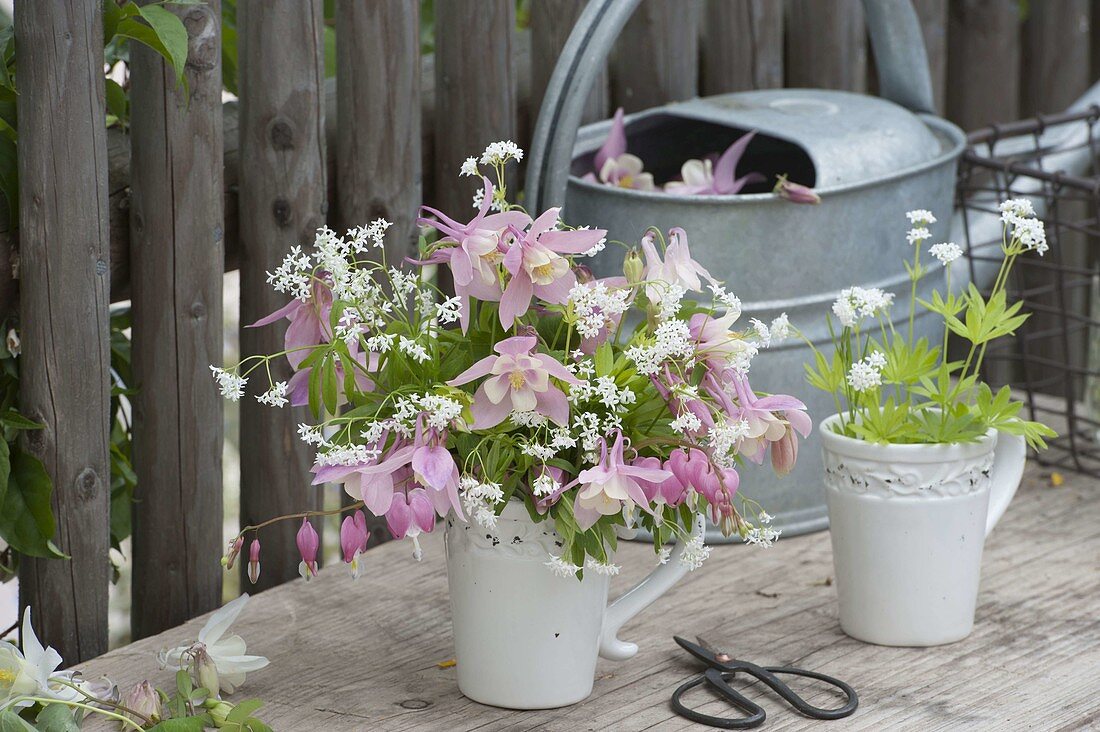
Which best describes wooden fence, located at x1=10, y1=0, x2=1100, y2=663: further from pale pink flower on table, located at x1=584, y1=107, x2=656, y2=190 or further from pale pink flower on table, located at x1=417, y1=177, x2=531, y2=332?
pale pink flower on table, located at x1=417, y1=177, x2=531, y2=332

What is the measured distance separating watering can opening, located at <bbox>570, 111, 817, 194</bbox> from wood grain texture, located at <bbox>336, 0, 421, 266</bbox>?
277mm

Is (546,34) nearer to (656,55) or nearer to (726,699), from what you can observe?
(656,55)

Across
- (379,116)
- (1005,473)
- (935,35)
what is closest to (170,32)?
(379,116)

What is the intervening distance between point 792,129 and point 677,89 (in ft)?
1.07

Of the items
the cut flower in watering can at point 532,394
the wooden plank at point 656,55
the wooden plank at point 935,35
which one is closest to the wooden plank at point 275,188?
the cut flower in watering can at point 532,394

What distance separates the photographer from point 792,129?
137 centimetres

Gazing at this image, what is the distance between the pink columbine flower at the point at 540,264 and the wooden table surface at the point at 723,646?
1.07 ft

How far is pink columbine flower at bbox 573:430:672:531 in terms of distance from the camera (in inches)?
34.0

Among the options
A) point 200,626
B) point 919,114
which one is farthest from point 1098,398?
point 200,626

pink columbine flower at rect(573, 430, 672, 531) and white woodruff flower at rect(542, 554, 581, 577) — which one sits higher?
pink columbine flower at rect(573, 430, 672, 531)

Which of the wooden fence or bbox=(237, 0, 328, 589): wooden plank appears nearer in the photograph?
the wooden fence

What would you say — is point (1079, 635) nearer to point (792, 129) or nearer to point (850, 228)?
point (850, 228)

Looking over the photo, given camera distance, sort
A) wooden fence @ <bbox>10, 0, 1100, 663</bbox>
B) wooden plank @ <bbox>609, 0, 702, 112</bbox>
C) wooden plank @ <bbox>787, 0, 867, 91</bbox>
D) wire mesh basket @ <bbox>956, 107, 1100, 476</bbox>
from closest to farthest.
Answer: wooden fence @ <bbox>10, 0, 1100, 663</bbox> < wire mesh basket @ <bbox>956, 107, 1100, 476</bbox> < wooden plank @ <bbox>609, 0, 702, 112</bbox> < wooden plank @ <bbox>787, 0, 867, 91</bbox>

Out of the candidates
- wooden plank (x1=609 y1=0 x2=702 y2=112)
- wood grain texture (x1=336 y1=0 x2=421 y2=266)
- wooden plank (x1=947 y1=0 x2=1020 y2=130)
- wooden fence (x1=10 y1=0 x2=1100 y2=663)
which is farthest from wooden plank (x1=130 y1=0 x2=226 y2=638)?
wooden plank (x1=947 y1=0 x2=1020 y2=130)
